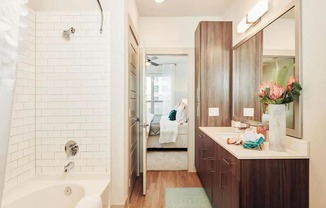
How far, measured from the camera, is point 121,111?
2367 mm

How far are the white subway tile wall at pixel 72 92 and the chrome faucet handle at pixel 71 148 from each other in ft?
0.14

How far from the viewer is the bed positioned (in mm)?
5125

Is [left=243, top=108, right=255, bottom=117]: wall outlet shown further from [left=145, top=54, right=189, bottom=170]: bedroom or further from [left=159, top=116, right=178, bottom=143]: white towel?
[left=159, top=116, right=178, bottom=143]: white towel

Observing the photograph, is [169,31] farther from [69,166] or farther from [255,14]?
[69,166]

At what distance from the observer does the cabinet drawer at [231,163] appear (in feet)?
5.34

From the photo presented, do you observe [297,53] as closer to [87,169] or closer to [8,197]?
[87,169]

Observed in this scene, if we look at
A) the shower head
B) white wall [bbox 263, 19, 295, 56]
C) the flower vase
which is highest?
the shower head

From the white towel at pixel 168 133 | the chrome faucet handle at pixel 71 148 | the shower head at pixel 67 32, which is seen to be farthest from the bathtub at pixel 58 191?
the white towel at pixel 168 133

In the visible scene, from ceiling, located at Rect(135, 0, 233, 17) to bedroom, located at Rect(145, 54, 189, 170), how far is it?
2.38ft

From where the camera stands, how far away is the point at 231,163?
1771mm

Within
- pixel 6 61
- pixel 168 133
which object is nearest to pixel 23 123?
pixel 6 61

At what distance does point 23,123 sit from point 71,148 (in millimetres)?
512

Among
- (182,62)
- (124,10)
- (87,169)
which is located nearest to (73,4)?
(124,10)

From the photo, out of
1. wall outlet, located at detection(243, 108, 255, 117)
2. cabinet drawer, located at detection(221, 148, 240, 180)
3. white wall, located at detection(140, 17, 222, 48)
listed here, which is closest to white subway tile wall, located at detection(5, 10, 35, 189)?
cabinet drawer, located at detection(221, 148, 240, 180)
